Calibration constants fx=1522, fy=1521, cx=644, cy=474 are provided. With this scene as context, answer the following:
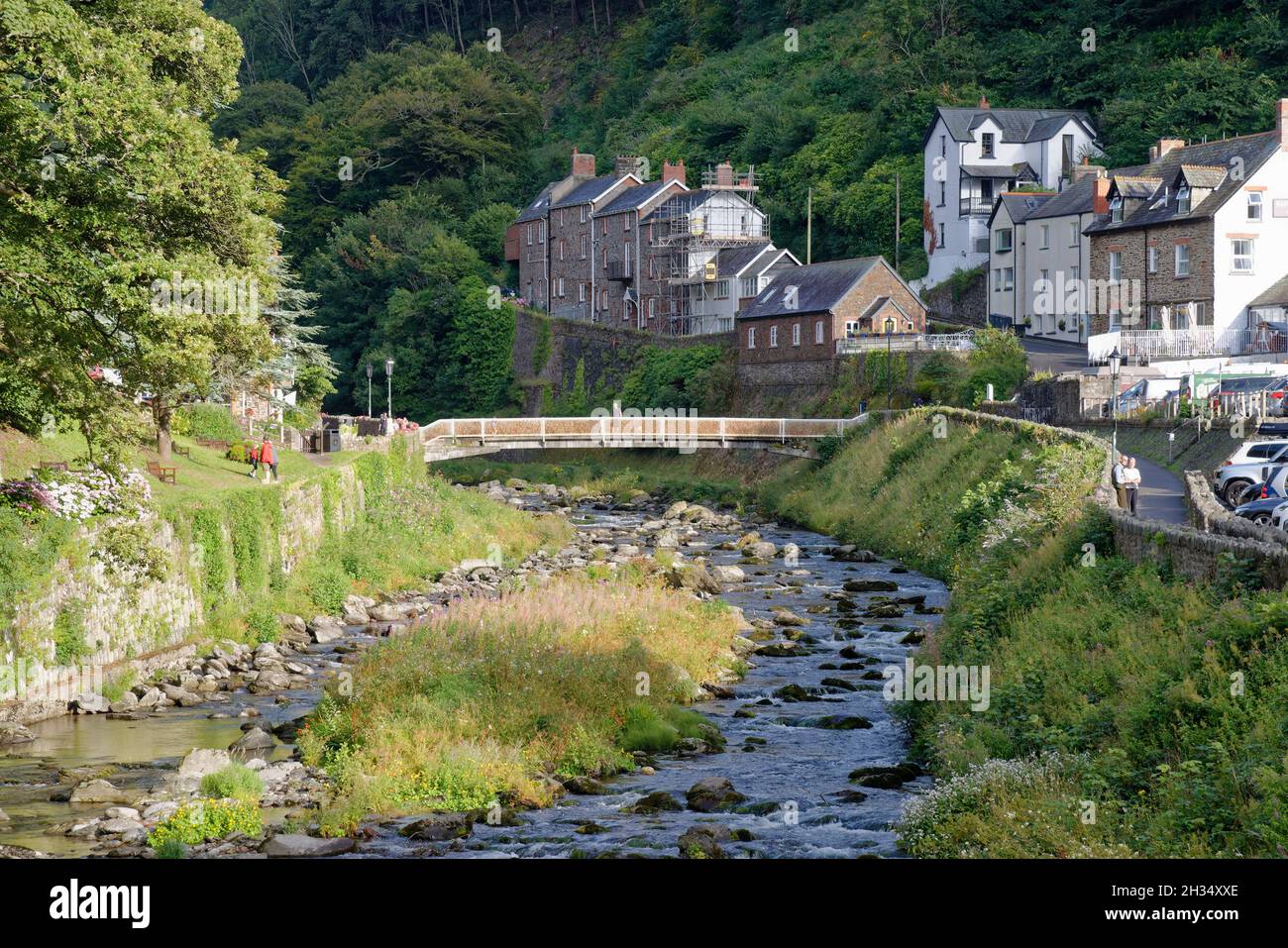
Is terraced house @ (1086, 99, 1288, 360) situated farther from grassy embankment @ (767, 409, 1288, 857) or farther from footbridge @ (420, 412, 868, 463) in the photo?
grassy embankment @ (767, 409, 1288, 857)

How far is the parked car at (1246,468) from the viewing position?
35750mm

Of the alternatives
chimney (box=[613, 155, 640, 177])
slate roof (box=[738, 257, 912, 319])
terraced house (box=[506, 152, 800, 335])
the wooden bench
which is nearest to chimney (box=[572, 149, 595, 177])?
terraced house (box=[506, 152, 800, 335])

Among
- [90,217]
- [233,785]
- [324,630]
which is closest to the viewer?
A: [233,785]

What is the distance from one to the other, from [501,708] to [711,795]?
463 centimetres

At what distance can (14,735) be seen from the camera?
26.4m

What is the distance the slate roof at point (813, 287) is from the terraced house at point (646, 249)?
13.8 feet

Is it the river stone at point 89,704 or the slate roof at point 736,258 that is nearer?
the river stone at point 89,704

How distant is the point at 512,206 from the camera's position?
382ft

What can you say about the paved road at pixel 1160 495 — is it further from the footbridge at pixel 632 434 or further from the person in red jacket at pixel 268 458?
the footbridge at pixel 632 434

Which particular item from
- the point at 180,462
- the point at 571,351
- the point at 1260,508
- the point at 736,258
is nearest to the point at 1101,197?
the point at 736,258

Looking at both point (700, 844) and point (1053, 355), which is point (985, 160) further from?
point (700, 844)

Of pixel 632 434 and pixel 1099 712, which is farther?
pixel 632 434

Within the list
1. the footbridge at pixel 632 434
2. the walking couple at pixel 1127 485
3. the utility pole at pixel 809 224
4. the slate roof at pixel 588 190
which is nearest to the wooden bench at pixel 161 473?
the walking couple at pixel 1127 485

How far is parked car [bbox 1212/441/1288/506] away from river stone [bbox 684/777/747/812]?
675 inches
